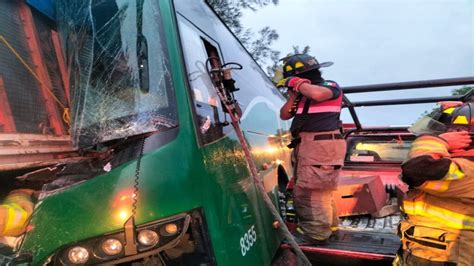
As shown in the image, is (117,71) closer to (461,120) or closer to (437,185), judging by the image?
(437,185)

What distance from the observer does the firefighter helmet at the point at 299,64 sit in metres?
3.09

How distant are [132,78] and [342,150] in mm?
1849

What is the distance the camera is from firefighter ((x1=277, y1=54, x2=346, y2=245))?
2961mm

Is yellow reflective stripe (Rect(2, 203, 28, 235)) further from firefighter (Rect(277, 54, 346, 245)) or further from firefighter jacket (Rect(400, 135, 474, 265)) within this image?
firefighter (Rect(277, 54, 346, 245))

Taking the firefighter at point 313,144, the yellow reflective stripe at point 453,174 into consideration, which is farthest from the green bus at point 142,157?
the yellow reflective stripe at point 453,174

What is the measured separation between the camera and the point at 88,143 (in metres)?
1.75

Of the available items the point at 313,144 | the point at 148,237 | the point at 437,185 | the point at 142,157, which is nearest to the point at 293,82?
the point at 313,144

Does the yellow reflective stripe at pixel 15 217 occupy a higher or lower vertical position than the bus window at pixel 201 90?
lower

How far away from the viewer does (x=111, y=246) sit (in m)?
1.45

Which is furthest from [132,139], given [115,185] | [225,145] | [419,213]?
[419,213]

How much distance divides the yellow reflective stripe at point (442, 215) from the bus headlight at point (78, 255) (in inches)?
69.3

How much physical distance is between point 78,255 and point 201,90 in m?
0.91

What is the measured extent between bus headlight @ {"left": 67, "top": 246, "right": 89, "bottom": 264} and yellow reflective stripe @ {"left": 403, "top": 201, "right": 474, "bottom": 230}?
1760 millimetres

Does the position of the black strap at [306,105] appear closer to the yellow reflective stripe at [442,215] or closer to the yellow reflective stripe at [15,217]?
the yellow reflective stripe at [442,215]
